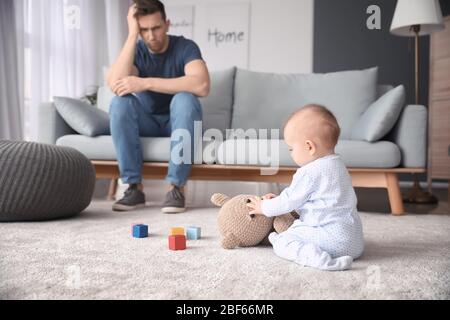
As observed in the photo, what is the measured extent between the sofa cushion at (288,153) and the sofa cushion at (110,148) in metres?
0.13

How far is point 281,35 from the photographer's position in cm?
502

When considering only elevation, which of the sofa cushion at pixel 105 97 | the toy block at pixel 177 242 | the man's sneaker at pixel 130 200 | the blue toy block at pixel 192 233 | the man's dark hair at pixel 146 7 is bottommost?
the man's sneaker at pixel 130 200

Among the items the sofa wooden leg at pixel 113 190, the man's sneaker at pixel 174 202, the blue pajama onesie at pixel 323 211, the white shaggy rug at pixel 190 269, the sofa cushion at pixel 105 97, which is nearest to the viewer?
the white shaggy rug at pixel 190 269

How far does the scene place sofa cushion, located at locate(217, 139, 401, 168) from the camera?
2.10 metres

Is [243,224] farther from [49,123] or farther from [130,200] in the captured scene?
[49,123]

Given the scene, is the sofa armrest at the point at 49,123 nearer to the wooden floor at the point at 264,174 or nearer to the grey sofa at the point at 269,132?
the grey sofa at the point at 269,132

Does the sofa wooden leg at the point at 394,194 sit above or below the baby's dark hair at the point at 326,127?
below

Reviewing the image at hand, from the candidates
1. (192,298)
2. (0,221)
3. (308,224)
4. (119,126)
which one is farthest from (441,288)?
(119,126)

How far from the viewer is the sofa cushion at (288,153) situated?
2100 mm

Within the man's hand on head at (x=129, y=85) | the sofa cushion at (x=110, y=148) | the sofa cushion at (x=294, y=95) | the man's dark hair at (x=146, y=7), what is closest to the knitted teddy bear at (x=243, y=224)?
the sofa cushion at (x=110, y=148)

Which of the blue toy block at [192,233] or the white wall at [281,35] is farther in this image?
the white wall at [281,35]

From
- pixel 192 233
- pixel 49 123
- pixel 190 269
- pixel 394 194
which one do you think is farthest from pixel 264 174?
pixel 190 269

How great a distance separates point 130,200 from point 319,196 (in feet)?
4.01

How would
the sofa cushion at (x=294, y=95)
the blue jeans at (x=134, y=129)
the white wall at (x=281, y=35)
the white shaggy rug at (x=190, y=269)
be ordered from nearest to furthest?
the white shaggy rug at (x=190, y=269), the blue jeans at (x=134, y=129), the sofa cushion at (x=294, y=95), the white wall at (x=281, y=35)
